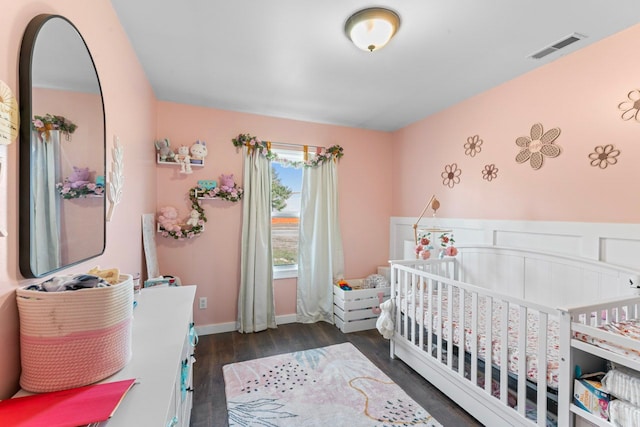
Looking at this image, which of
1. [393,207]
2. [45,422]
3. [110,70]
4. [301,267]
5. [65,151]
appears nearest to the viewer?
[45,422]

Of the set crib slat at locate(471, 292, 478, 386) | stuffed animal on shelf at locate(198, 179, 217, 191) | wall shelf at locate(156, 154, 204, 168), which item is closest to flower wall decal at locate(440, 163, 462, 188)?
crib slat at locate(471, 292, 478, 386)

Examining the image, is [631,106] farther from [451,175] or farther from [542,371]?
[542,371]

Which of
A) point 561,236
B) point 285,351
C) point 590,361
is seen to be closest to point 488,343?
point 590,361

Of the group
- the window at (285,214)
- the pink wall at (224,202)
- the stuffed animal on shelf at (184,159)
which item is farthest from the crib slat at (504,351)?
the stuffed animal on shelf at (184,159)

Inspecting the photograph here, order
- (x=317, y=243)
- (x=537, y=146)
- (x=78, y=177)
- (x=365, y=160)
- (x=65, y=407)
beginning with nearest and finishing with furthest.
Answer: (x=65, y=407) → (x=78, y=177) → (x=537, y=146) → (x=317, y=243) → (x=365, y=160)

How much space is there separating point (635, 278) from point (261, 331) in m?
2.91

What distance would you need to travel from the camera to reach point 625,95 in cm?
163

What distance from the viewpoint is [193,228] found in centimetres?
274

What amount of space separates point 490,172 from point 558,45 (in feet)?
3.15

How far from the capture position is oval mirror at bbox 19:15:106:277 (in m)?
0.77

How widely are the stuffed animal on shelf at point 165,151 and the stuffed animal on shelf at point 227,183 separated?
49 cm

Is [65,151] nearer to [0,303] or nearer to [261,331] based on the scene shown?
[0,303]

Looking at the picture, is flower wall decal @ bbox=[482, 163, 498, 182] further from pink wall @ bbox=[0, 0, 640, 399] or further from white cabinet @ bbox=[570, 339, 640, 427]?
white cabinet @ bbox=[570, 339, 640, 427]

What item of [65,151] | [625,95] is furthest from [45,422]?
[625,95]
